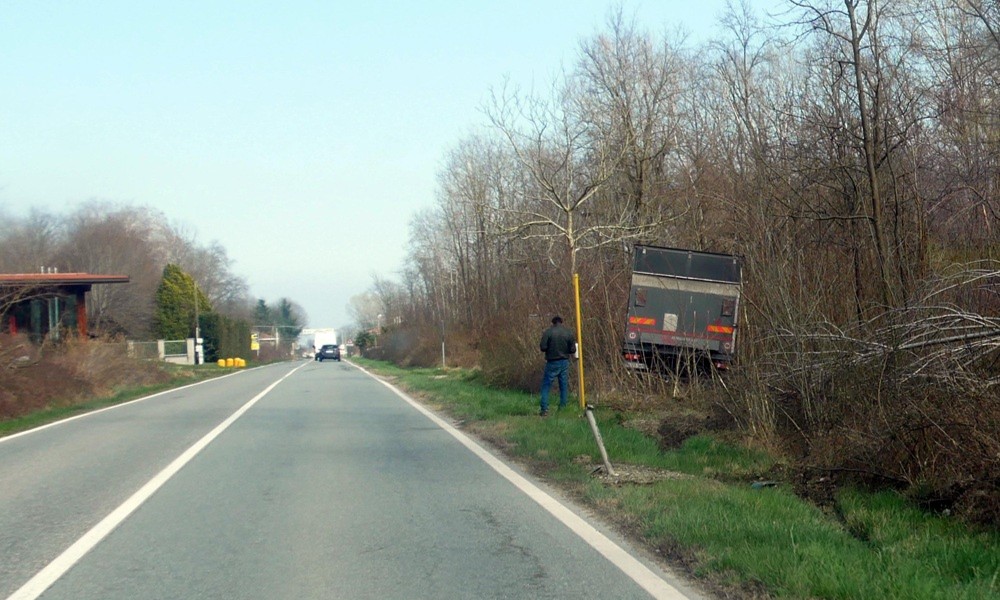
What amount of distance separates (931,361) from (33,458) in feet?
37.3

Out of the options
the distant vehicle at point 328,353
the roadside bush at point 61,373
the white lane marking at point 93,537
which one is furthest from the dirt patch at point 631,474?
the distant vehicle at point 328,353

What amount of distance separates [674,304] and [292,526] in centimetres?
1160

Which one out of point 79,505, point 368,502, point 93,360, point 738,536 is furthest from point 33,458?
point 93,360

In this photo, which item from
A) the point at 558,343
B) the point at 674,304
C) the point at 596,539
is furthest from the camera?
the point at 674,304

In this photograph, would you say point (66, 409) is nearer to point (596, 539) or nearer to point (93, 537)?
point (93, 537)

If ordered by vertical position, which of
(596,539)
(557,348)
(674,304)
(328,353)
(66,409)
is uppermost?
(674,304)

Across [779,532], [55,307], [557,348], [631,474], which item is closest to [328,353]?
[55,307]

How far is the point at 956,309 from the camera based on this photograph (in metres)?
8.33

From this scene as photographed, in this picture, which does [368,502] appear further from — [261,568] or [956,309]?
[956,309]

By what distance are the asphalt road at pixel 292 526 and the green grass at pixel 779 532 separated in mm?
447

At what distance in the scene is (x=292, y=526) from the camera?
820cm

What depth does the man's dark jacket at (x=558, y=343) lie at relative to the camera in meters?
18.0

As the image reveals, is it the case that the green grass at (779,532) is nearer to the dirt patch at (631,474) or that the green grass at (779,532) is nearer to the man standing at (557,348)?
the dirt patch at (631,474)

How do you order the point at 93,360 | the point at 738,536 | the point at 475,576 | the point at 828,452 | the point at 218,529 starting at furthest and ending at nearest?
the point at 93,360, the point at 828,452, the point at 218,529, the point at 738,536, the point at 475,576
